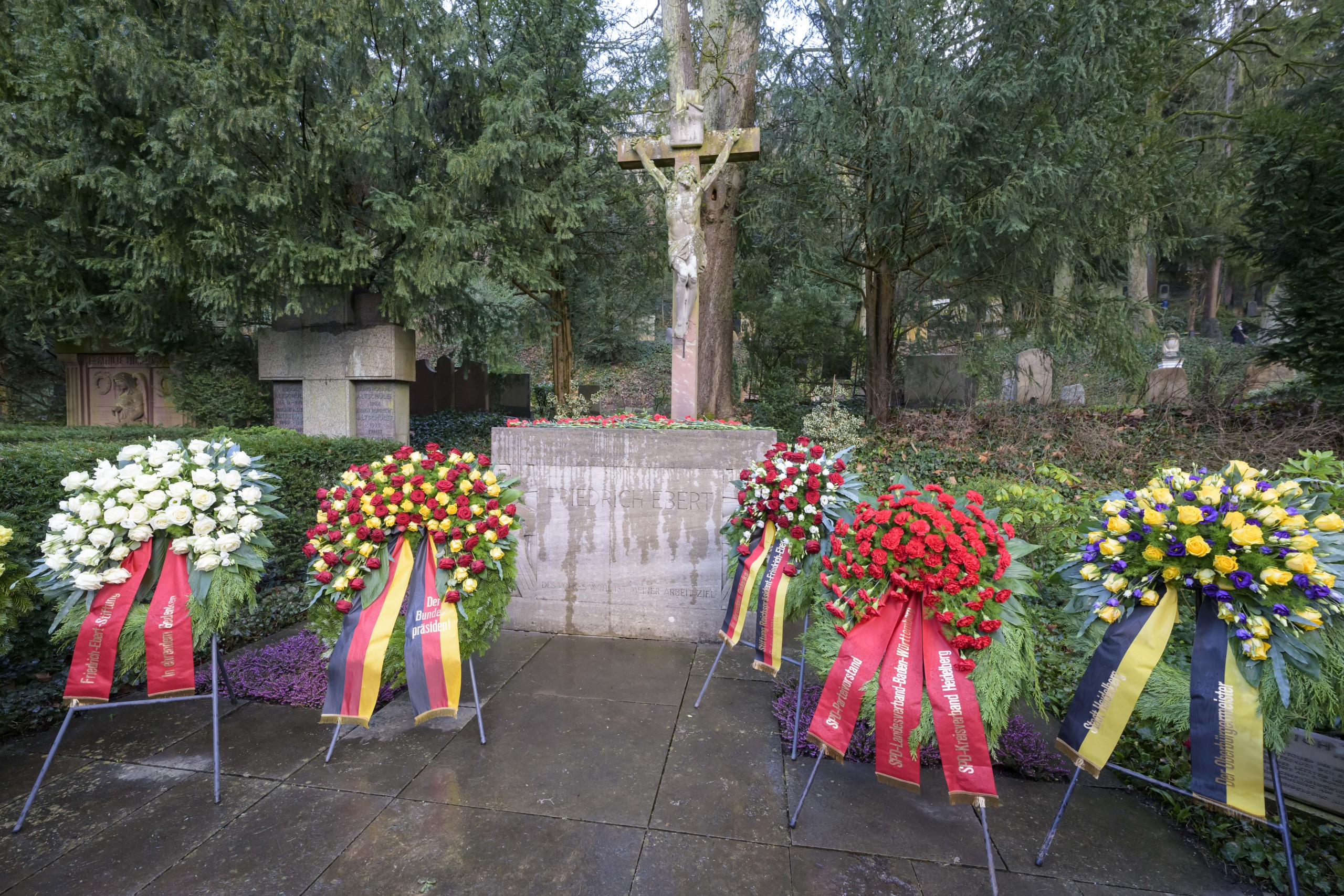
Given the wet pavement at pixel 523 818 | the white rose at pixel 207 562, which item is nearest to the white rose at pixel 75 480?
the white rose at pixel 207 562

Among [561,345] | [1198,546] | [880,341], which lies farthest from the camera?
[561,345]

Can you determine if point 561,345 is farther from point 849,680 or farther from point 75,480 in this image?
point 849,680

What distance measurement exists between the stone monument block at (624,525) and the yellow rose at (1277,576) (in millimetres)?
2853

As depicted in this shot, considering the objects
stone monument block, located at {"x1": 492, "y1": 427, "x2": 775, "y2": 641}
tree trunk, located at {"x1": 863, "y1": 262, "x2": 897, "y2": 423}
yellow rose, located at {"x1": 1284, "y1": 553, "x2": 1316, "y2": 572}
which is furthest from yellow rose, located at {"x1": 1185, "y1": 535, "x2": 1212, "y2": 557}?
tree trunk, located at {"x1": 863, "y1": 262, "x2": 897, "y2": 423}

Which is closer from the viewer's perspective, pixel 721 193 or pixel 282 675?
pixel 282 675

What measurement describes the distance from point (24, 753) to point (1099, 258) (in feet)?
48.0

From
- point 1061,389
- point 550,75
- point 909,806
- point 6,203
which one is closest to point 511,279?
point 550,75

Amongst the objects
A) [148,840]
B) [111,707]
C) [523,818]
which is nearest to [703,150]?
[523,818]

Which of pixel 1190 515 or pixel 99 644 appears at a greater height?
pixel 1190 515

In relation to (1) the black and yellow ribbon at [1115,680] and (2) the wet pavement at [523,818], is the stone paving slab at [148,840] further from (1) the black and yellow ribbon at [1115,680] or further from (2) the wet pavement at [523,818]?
(1) the black and yellow ribbon at [1115,680]

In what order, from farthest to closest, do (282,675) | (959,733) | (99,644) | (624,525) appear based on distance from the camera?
(624,525)
(282,675)
(99,644)
(959,733)

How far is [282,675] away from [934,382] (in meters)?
11.1

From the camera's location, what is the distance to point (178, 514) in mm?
2838

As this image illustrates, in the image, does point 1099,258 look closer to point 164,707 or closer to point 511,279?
point 511,279
